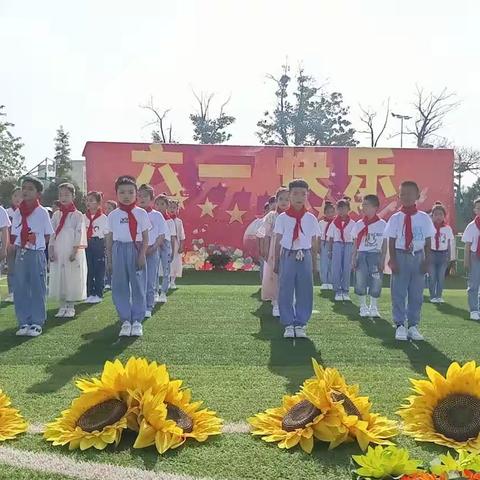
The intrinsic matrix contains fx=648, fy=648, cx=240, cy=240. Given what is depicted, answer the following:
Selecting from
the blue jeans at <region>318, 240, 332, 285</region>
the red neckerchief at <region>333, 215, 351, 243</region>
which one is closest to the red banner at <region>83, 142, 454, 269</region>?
the blue jeans at <region>318, 240, 332, 285</region>

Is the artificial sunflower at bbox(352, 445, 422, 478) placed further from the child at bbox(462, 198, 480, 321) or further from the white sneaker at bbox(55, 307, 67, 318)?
the white sneaker at bbox(55, 307, 67, 318)

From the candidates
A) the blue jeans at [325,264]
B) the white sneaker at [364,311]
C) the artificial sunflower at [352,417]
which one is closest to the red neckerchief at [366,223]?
the white sneaker at [364,311]

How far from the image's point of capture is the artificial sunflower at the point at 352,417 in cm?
376

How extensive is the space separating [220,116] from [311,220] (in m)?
35.2

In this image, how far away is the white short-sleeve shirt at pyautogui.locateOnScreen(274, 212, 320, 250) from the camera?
7109 mm

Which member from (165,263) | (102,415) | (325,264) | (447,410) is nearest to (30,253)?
(165,263)

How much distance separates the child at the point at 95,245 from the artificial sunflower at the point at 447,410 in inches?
289

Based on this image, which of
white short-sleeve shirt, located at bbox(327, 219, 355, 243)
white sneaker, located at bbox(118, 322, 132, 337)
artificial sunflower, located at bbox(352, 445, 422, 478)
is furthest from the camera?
white short-sleeve shirt, located at bbox(327, 219, 355, 243)

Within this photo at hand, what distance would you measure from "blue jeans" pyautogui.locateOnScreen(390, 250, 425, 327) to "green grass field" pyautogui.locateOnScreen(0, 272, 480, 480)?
37 centimetres

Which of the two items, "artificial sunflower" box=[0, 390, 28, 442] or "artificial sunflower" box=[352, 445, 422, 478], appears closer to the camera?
"artificial sunflower" box=[352, 445, 422, 478]

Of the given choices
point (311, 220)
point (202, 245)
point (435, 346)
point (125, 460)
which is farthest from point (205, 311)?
point (202, 245)

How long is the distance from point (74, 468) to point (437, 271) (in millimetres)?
9001

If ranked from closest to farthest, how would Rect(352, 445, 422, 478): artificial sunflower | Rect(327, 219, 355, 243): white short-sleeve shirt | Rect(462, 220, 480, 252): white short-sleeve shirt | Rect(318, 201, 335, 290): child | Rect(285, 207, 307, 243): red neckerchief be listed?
Rect(352, 445, 422, 478): artificial sunflower, Rect(285, 207, 307, 243): red neckerchief, Rect(462, 220, 480, 252): white short-sleeve shirt, Rect(327, 219, 355, 243): white short-sleeve shirt, Rect(318, 201, 335, 290): child

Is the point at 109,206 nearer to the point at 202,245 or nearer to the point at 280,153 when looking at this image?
the point at 202,245
